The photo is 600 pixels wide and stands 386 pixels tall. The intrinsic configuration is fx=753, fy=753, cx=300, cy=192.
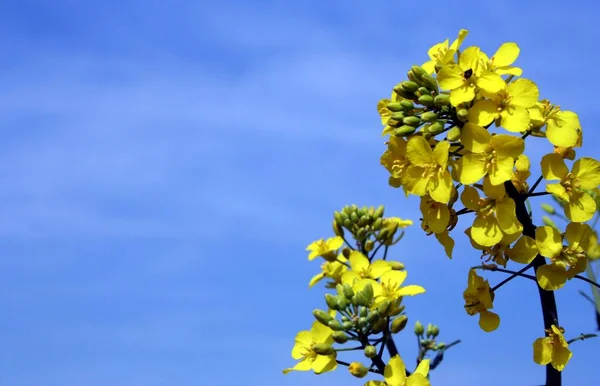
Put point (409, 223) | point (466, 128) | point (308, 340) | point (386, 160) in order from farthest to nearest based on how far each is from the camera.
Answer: point (409, 223)
point (308, 340)
point (386, 160)
point (466, 128)

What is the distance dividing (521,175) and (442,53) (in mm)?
695

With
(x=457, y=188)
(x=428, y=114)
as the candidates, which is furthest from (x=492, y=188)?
(x=428, y=114)

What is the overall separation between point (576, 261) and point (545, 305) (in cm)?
23

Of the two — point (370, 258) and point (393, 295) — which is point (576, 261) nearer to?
point (393, 295)

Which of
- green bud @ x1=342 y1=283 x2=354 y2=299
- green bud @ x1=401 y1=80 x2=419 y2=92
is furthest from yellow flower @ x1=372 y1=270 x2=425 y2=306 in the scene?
green bud @ x1=401 y1=80 x2=419 y2=92

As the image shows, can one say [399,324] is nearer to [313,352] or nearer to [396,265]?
[313,352]

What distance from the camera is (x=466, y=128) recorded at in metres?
3.10

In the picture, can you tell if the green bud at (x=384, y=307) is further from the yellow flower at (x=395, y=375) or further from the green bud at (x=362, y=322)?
the yellow flower at (x=395, y=375)

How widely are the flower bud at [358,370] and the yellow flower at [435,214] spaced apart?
2.32 feet

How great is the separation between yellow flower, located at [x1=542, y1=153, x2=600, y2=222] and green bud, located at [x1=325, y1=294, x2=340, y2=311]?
114 cm

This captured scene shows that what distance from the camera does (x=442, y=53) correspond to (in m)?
3.54

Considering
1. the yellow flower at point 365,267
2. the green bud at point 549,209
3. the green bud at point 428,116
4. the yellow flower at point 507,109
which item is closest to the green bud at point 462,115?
the yellow flower at point 507,109

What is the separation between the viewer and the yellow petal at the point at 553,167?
10.7 ft

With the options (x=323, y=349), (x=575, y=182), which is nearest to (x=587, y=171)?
(x=575, y=182)
